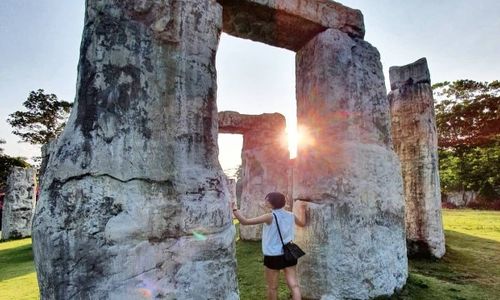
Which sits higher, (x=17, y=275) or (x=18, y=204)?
(x=18, y=204)

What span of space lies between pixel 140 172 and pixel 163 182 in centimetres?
19

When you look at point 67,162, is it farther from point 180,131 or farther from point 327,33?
point 327,33

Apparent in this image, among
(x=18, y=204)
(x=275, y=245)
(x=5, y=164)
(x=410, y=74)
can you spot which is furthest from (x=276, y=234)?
(x=5, y=164)

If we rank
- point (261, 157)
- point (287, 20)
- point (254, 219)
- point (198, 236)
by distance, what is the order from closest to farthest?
point (198, 236), point (254, 219), point (287, 20), point (261, 157)

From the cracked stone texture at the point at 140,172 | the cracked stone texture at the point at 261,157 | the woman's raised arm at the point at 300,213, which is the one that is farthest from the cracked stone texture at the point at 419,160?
the cracked stone texture at the point at 140,172

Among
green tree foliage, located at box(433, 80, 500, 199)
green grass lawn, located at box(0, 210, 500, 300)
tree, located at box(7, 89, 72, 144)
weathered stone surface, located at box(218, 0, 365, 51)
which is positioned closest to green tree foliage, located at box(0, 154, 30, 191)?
tree, located at box(7, 89, 72, 144)

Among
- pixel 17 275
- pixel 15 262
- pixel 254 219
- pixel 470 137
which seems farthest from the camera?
pixel 470 137

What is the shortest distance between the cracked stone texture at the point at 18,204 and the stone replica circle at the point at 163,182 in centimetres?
1105

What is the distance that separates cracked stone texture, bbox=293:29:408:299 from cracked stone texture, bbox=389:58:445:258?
237 cm

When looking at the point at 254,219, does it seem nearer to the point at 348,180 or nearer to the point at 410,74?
the point at 348,180

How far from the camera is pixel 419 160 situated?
616 centimetres

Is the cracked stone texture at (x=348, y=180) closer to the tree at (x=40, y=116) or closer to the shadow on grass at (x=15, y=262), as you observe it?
A: the shadow on grass at (x=15, y=262)

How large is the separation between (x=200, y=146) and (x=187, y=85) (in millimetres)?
520

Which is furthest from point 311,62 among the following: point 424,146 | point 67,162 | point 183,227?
point 424,146
